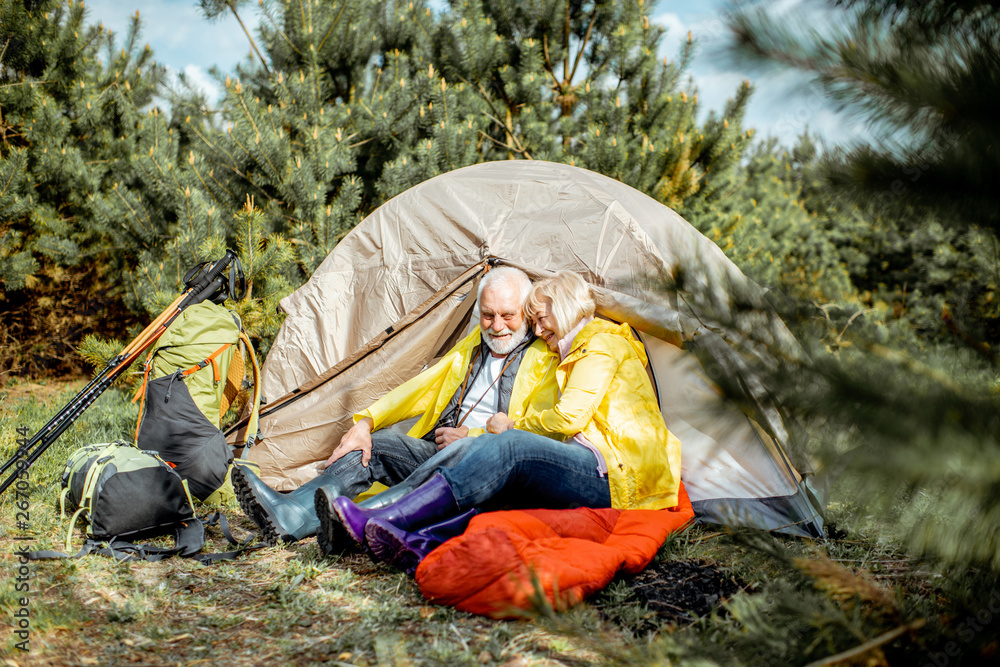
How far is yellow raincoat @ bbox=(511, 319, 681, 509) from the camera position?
8.13 ft

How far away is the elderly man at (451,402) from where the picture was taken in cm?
269

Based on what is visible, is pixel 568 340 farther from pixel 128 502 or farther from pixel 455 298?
pixel 128 502

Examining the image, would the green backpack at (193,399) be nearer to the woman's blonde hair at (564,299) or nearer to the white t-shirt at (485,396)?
the white t-shirt at (485,396)

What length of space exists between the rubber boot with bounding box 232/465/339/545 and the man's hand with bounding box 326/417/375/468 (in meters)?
0.16

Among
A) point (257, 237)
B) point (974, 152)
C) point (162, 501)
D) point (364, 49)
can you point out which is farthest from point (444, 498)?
point (364, 49)

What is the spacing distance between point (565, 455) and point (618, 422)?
287 mm

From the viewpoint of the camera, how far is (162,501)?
2.48m

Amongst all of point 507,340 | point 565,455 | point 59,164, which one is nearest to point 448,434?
point 507,340

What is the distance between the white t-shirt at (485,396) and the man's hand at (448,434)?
126 mm

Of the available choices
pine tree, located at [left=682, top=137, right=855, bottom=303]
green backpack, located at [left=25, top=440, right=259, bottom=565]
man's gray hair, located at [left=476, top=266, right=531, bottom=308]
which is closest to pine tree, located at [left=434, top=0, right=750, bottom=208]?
pine tree, located at [left=682, top=137, right=855, bottom=303]

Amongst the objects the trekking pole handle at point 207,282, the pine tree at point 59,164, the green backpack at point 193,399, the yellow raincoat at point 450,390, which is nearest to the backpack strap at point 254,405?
the green backpack at point 193,399

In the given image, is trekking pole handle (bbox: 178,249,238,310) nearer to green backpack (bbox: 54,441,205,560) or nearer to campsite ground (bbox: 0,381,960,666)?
green backpack (bbox: 54,441,205,560)

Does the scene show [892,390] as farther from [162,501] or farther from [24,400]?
[24,400]

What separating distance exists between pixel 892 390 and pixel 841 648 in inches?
19.8
